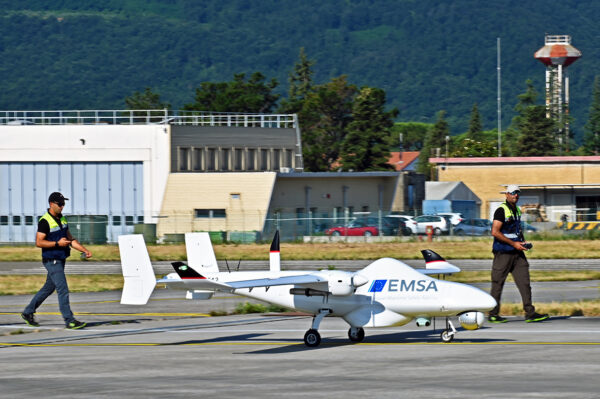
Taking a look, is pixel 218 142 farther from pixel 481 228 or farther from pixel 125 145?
pixel 481 228

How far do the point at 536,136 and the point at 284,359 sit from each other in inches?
4476

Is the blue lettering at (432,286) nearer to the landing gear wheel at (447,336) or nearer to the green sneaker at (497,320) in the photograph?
the landing gear wheel at (447,336)

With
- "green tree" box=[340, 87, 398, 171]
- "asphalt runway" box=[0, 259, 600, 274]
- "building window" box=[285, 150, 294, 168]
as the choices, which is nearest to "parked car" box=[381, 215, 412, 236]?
"building window" box=[285, 150, 294, 168]

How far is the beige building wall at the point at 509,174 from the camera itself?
83.9 metres

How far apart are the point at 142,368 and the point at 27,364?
162 centimetres

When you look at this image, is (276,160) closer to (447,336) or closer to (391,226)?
(391,226)

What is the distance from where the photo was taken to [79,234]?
59000mm

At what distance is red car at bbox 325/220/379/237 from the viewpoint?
2297 inches

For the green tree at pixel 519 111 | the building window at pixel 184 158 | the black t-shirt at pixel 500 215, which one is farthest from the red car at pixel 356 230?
the green tree at pixel 519 111

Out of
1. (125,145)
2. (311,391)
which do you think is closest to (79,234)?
(125,145)

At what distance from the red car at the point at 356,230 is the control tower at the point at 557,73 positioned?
67.4m

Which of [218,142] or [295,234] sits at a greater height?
[218,142]

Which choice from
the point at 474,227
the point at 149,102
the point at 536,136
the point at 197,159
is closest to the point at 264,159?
the point at 197,159

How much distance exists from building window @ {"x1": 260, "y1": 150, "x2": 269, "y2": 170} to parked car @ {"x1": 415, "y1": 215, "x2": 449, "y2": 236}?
16.5m
